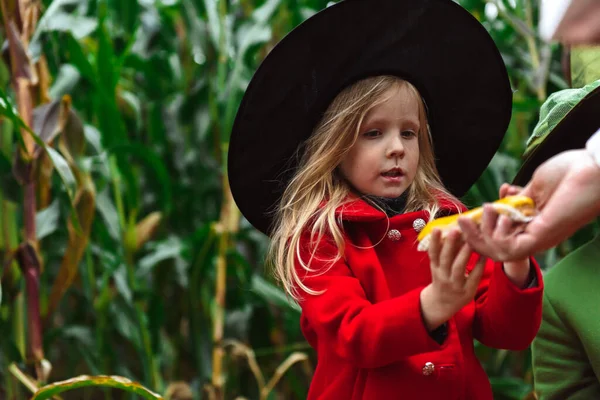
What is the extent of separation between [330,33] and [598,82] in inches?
14.6

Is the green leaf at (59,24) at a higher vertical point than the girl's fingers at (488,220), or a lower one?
higher

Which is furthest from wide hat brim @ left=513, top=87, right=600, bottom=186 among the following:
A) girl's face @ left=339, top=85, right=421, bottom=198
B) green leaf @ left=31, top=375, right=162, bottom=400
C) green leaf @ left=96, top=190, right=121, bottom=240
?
green leaf @ left=96, top=190, right=121, bottom=240

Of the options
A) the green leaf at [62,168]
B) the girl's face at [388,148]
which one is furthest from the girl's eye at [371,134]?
the green leaf at [62,168]

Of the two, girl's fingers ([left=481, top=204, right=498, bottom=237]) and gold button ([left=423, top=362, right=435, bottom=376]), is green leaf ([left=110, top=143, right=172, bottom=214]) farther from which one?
girl's fingers ([left=481, top=204, right=498, bottom=237])

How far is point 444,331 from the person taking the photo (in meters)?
0.86

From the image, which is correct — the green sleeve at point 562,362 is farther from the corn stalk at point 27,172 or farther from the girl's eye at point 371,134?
the corn stalk at point 27,172

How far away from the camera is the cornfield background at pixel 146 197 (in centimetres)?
148

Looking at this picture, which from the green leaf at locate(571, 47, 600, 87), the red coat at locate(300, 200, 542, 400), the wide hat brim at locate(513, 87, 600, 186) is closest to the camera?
the red coat at locate(300, 200, 542, 400)

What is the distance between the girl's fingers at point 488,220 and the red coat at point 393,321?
0.16 m

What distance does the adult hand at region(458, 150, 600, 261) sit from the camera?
64 cm

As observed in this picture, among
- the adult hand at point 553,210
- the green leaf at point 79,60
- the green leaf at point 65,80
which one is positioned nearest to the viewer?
the adult hand at point 553,210

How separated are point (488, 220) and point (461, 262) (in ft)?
0.26

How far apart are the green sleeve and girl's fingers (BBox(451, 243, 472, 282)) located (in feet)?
1.10

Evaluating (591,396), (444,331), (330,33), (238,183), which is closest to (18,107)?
(238,183)
